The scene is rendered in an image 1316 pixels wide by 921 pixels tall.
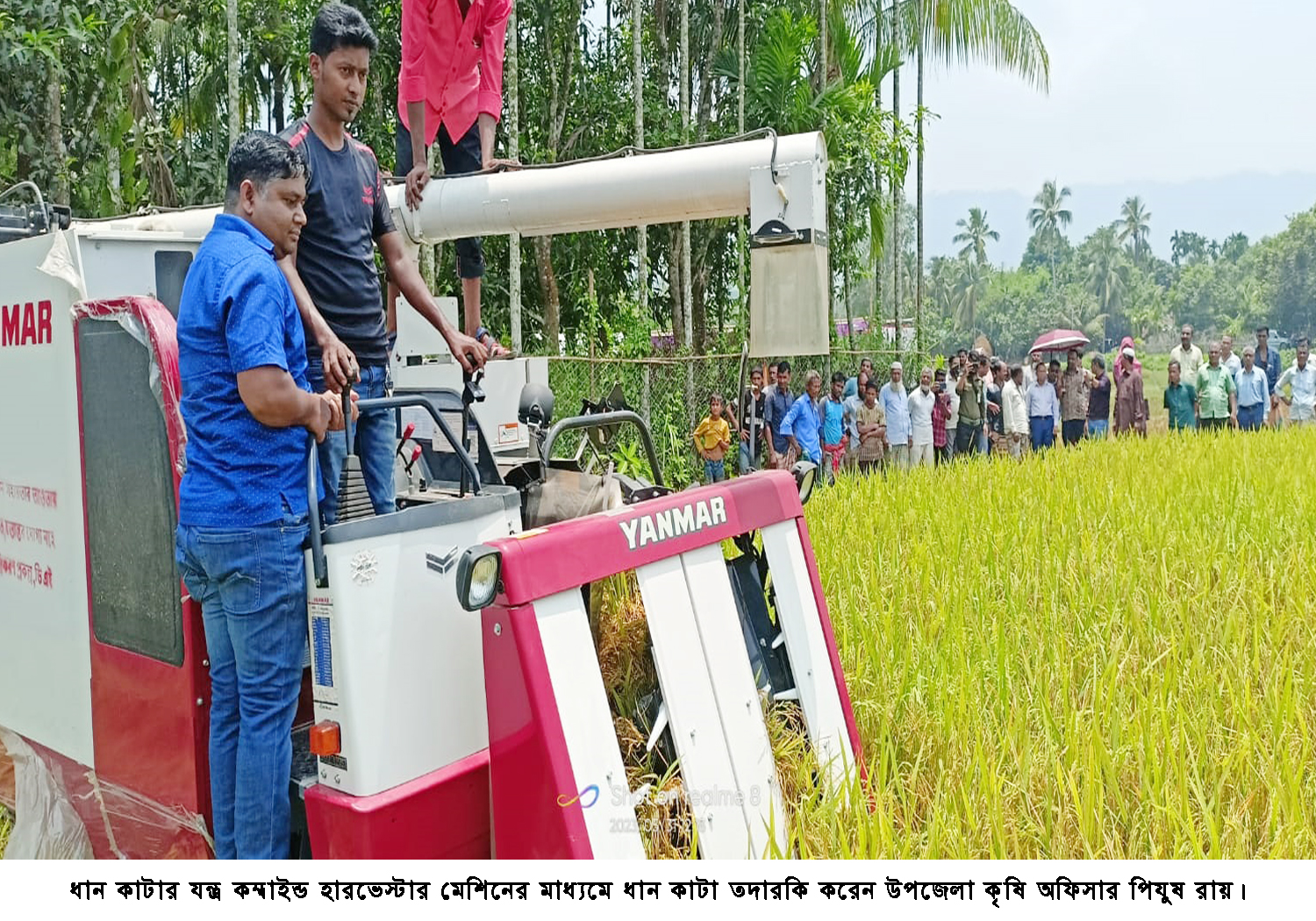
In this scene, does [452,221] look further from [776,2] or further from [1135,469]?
[776,2]

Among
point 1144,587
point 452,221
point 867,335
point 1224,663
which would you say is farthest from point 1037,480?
point 867,335

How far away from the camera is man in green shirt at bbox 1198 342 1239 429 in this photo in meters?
14.1

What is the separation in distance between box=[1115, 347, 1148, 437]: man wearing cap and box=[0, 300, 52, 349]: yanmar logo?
1360cm

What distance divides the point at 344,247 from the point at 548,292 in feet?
40.2

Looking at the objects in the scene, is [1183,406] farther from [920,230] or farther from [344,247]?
[344,247]

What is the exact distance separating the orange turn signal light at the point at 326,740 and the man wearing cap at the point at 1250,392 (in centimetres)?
1430

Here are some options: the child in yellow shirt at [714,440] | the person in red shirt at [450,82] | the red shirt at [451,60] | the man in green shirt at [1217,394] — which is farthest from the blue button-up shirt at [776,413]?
the man in green shirt at [1217,394]

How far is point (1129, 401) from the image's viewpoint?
14633 mm

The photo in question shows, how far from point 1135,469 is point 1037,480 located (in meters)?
1.19

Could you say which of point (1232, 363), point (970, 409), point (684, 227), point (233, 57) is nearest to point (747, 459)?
point (970, 409)

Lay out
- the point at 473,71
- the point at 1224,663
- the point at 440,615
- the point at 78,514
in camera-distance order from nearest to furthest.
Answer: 1. the point at 440,615
2. the point at 78,514
3. the point at 1224,663
4. the point at 473,71

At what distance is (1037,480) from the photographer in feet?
28.9

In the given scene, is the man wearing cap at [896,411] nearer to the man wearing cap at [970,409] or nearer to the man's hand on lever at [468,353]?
the man wearing cap at [970,409]

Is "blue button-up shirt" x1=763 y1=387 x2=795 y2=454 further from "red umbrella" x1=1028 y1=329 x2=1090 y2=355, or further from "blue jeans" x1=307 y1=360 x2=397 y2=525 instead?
"blue jeans" x1=307 y1=360 x2=397 y2=525
